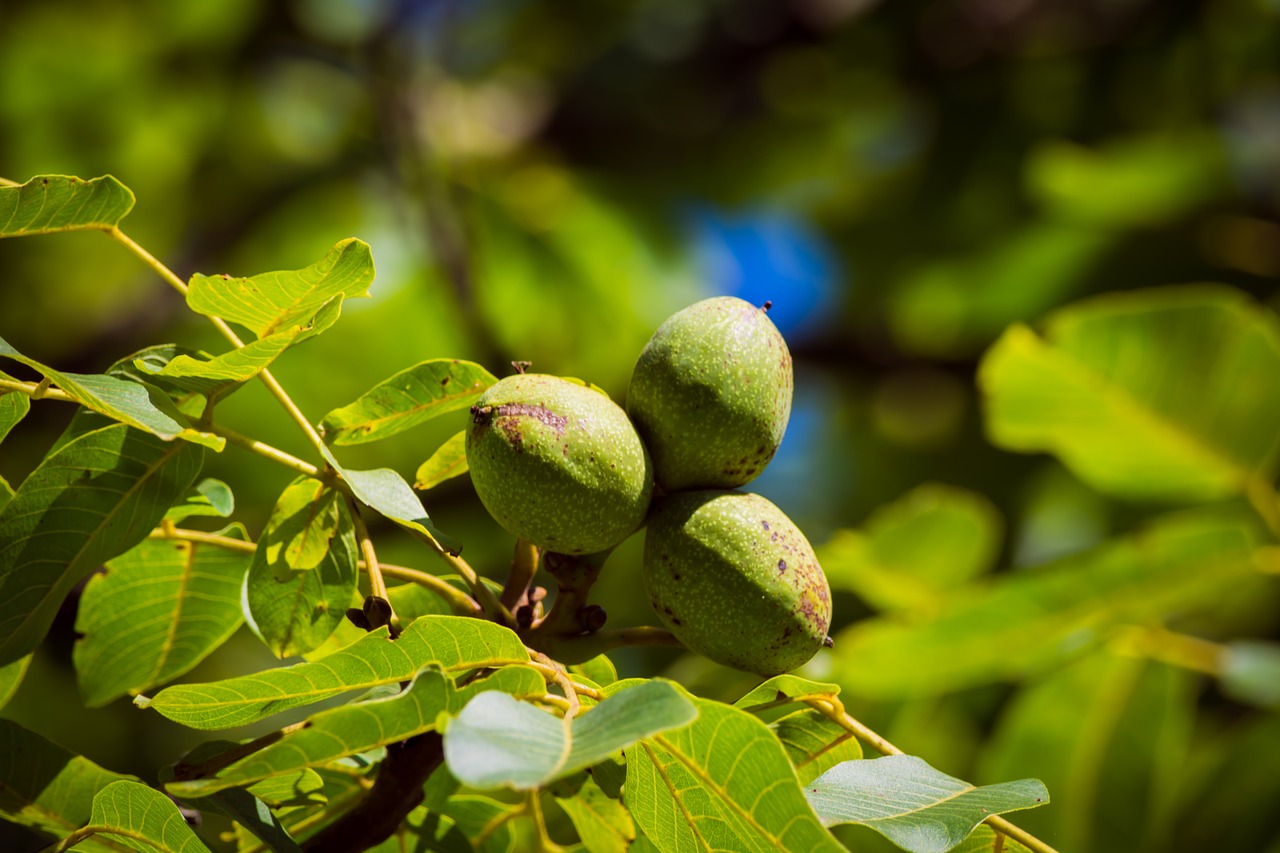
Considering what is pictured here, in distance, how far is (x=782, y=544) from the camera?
3.67 ft

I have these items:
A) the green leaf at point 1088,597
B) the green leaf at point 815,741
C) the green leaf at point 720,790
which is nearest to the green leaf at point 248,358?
the green leaf at point 720,790

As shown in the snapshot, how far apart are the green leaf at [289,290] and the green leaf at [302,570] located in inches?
6.6

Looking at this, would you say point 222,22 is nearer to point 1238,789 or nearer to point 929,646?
point 929,646

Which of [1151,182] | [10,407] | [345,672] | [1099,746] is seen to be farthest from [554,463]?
[1151,182]

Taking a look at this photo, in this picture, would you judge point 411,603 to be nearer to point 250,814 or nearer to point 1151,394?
point 250,814

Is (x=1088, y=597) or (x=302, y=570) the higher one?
(x=302, y=570)

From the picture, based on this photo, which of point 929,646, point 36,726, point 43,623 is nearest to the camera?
point 43,623

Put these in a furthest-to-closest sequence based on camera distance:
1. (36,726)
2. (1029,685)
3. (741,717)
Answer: (36,726), (1029,685), (741,717)

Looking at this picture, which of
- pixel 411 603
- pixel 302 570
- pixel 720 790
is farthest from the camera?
pixel 411 603

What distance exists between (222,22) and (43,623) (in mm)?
3791

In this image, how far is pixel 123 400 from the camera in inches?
36.8

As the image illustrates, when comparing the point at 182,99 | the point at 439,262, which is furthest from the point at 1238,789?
the point at 182,99

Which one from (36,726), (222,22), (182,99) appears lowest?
(36,726)

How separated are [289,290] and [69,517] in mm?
294
